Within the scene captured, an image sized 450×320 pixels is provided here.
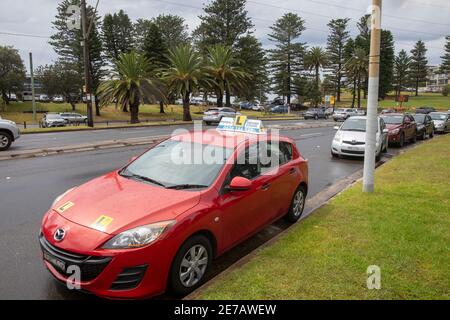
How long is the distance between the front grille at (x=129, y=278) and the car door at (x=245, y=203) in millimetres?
1130

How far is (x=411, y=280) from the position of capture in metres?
3.88

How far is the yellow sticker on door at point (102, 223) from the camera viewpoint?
138 inches

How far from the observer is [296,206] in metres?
6.27

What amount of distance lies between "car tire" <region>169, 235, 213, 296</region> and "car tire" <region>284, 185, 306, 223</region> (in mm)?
2325

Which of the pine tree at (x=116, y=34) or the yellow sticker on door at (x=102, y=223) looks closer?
the yellow sticker on door at (x=102, y=223)

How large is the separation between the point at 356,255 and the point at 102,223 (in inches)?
113

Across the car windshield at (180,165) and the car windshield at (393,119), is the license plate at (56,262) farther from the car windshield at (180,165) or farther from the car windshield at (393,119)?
the car windshield at (393,119)

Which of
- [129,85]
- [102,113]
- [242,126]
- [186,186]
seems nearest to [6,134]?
[242,126]

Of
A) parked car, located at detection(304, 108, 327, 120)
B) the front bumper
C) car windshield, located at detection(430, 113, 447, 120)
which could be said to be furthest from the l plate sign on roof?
parked car, located at detection(304, 108, 327, 120)

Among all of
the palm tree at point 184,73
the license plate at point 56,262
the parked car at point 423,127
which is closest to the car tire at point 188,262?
the license plate at point 56,262

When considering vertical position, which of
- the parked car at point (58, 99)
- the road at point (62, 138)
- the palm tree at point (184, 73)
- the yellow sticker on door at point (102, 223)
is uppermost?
the palm tree at point (184, 73)

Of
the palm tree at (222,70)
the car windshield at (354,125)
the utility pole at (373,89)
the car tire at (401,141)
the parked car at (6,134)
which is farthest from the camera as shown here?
the palm tree at (222,70)

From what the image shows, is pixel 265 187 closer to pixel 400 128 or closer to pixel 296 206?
pixel 296 206

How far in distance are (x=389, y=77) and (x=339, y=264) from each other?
99059mm
